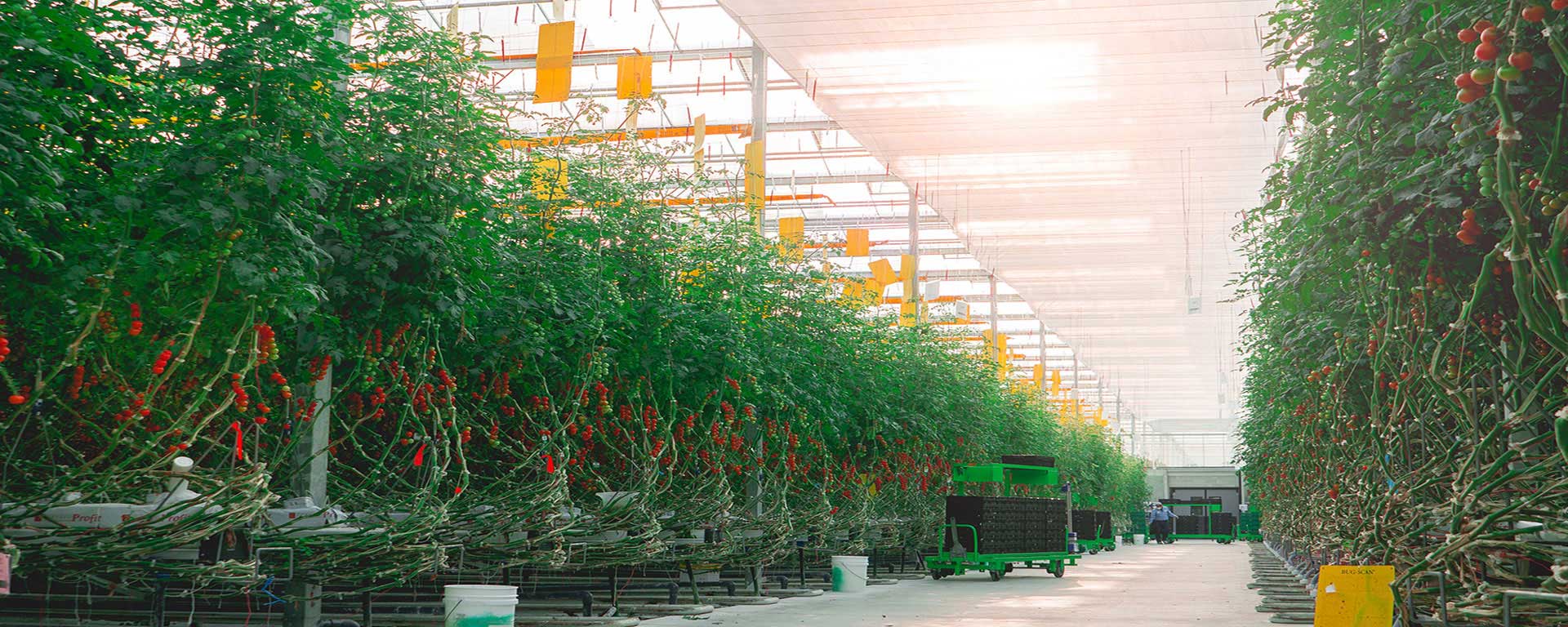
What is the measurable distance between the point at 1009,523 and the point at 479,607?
11.6m

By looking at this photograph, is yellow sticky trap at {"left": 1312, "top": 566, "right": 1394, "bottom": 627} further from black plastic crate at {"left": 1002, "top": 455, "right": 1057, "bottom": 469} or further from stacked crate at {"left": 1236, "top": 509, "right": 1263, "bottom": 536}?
stacked crate at {"left": 1236, "top": 509, "right": 1263, "bottom": 536}

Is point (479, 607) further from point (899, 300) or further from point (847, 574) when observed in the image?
point (899, 300)

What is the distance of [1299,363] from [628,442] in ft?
15.3

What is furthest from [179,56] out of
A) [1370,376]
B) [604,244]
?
[1370,376]

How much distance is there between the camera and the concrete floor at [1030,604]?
32.9 ft

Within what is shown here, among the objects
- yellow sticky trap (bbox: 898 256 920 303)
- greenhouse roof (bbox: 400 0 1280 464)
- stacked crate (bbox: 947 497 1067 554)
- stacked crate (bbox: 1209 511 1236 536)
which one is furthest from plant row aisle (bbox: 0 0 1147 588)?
stacked crate (bbox: 1209 511 1236 536)

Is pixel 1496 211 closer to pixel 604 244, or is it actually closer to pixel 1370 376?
pixel 1370 376

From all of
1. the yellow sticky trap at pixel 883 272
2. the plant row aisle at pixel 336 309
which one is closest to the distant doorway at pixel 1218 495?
the yellow sticky trap at pixel 883 272

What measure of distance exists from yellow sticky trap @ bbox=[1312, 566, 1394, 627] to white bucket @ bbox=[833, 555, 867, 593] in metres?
8.99

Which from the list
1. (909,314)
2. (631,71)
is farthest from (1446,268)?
(909,314)

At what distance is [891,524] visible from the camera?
17.0 m

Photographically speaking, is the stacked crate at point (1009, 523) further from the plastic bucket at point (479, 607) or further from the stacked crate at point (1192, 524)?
the stacked crate at point (1192, 524)

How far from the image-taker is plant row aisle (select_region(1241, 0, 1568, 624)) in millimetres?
2842

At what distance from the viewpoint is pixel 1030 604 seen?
40.5 ft
